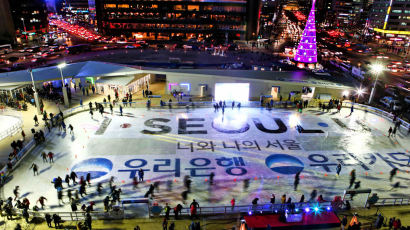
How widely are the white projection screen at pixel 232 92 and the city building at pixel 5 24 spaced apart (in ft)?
257

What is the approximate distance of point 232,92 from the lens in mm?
37688

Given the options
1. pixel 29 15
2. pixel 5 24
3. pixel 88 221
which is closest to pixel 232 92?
pixel 88 221

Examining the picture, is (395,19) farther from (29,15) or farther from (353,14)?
(29,15)

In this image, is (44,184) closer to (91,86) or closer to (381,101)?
(91,86)

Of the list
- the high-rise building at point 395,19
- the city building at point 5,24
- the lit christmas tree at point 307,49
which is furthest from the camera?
the high-rise building at point 395,19

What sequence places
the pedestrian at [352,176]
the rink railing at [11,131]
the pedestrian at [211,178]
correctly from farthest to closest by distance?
the rink railing at [11,131]
the pedestrian at [352,176]
the pedestrian at [211,178]

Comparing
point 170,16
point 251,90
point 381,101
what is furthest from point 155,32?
point 381,101

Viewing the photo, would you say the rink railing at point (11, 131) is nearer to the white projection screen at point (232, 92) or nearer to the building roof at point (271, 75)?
the building roof at point (271, 75)

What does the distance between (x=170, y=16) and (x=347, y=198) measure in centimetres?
8565

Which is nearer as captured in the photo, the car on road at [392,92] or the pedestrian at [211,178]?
the pedestrian at [211,178]

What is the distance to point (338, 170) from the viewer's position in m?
20.8

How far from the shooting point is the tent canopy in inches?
1350

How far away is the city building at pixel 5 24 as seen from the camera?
80.8 metres

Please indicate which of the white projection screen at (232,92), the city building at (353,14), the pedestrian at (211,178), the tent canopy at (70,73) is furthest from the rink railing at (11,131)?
the city building at (353,14)
